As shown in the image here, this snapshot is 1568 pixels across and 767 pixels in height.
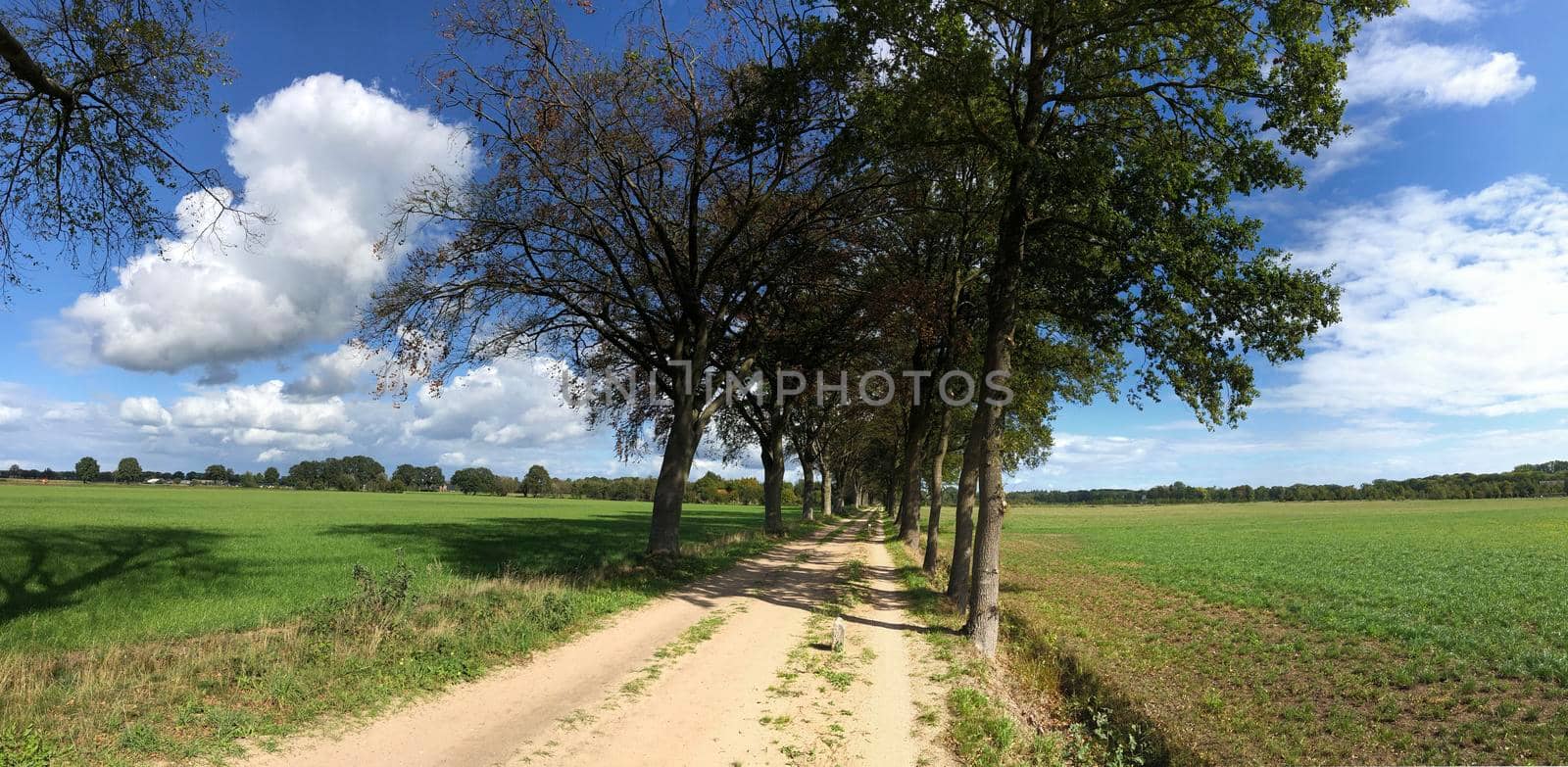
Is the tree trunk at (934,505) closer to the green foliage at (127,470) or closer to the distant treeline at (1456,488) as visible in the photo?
the distant treeline at (1456,488)

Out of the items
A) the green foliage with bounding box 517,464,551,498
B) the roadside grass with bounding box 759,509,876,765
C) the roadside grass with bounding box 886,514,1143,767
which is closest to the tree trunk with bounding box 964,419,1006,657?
the roadside grass with bounding box 886,514,1143,767

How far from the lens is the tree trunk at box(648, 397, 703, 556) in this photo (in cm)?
1877

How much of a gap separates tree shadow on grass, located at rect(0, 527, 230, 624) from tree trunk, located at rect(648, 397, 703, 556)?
34.1ft

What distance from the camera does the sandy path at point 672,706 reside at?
6.12 metres

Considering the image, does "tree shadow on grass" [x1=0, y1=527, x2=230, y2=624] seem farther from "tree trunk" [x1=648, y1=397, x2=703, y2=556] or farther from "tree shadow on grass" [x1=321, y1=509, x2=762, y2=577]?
"tree trunk" [x1=648, y1=397, x2=703, y2=556]

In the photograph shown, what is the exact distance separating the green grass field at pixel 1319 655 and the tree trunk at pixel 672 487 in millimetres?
Answer: 8809

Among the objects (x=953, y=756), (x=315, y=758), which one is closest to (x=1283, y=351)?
(x=953, y=756)

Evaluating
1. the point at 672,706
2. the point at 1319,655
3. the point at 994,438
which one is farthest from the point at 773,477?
the point at 672,706

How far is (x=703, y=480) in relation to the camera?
155500mm

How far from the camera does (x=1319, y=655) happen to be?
12812mm

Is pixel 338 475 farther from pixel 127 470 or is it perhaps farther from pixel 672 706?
pixel 672 706

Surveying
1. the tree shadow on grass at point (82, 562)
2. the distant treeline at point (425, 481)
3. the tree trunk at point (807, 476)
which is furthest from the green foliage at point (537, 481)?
the tree shadow on grass at point (82, 562)

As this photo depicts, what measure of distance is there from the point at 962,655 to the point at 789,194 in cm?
1252

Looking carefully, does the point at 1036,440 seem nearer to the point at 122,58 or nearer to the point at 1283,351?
the point at 1283,351
